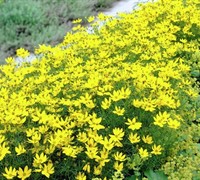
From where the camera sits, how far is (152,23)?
4.71 m

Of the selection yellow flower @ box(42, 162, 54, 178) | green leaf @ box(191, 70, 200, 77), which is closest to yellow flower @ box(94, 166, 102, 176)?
yellow flower @ box(42, 162, 54, 178)

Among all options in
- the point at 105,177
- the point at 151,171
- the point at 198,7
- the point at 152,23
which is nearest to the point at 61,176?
the point at 105,177

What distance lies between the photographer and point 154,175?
296cm

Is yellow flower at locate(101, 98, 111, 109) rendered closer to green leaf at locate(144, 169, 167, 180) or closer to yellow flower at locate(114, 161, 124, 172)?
yellow flower at locate(114, 161, 124, 172)

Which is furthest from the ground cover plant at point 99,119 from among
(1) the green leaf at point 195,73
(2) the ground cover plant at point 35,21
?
(2) the ground cover plant at point 35,21

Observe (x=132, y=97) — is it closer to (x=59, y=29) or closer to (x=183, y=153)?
(x=183, y=153)

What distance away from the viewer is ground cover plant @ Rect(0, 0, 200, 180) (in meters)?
2.77

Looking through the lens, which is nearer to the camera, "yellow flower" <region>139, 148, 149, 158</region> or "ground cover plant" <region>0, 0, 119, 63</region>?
"yellow flower" <region>139, 148, 149, 158</region>

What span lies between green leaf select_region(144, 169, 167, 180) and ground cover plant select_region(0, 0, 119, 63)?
354cm

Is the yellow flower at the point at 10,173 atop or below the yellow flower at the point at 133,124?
atop

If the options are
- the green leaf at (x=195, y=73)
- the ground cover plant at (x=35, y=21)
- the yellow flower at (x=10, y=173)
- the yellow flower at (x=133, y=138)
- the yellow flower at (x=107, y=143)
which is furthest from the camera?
the ground cover plant at (x=35, y=21)

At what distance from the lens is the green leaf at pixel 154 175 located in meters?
2.94

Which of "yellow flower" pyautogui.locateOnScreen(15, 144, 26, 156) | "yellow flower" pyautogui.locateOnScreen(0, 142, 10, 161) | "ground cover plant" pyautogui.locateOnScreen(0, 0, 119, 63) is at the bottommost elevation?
"ground cover plant" pyautogui.locateOnScreen(0, 0, 119, 63)

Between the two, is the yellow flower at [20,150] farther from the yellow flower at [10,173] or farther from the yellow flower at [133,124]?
the yellow flower at [133,124]
